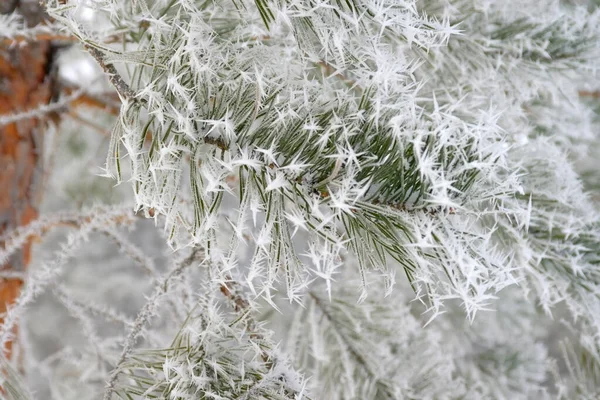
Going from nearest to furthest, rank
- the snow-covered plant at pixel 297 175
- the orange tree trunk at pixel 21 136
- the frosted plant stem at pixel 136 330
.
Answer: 1. the snow-covered plant at pixel 297 175
2. the frosted plant stem at pixel 136 330
3. the orange tree trunk at pixel 21 136

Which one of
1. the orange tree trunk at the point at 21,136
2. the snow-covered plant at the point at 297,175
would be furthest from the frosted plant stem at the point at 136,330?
the orange tree trunk at the point at 21,136

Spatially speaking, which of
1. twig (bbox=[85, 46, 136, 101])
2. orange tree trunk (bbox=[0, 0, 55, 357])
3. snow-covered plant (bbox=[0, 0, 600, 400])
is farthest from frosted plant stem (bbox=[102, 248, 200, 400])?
orange tree trunk (bbox=[0, 0, 55, 357])

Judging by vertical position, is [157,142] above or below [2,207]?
above

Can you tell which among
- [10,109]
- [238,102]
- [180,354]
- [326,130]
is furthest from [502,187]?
[10,109]

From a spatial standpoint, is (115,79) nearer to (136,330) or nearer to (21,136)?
(136,330)

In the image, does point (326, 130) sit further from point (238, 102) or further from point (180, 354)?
point (180, 354)

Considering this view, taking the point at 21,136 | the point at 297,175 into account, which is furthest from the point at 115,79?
the point at 21,136

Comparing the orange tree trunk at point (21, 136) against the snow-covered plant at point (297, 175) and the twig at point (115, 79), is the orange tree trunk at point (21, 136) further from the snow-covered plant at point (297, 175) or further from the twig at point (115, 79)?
the twig at point (115, 79)

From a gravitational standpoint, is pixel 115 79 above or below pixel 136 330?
above
